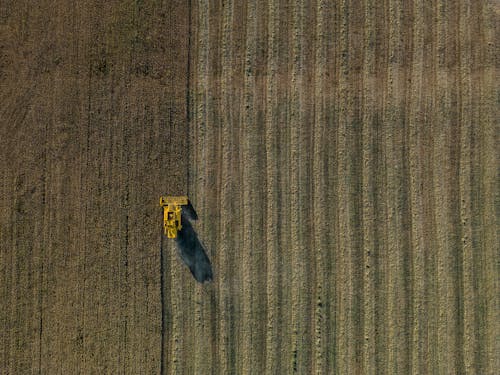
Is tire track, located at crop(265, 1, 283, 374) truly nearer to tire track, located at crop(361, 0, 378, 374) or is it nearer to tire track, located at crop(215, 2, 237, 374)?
tire track, located at crop(215, 2, 237, 374)

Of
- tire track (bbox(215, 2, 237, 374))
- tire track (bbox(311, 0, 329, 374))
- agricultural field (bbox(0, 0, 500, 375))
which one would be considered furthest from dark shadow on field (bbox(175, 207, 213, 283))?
tire track (bbox(311, 0, 329, 374))

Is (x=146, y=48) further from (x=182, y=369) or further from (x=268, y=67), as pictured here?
(x=182, y=369)

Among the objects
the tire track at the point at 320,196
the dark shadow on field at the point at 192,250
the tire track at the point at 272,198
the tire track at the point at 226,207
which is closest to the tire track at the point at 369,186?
the tire track at the point at 320,196

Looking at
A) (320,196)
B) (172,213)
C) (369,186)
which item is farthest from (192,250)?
(369,186)

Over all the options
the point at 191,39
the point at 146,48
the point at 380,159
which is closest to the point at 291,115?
the point at 380,159

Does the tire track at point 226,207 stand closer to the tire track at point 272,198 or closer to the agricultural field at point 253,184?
the agricultural field at point 253,184

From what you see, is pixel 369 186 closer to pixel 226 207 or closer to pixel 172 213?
pixel 226 207
